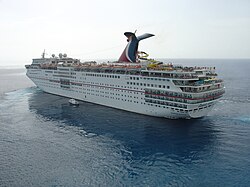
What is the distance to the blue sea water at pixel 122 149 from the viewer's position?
90.5ft

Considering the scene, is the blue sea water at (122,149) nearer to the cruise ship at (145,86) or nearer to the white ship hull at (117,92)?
the white ship hull at (117,92)

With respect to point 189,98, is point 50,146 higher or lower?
lower

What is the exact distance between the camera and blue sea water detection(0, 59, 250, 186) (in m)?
27.6

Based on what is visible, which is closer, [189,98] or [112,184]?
[112,184]

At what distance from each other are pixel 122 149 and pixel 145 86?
1847 centimetres

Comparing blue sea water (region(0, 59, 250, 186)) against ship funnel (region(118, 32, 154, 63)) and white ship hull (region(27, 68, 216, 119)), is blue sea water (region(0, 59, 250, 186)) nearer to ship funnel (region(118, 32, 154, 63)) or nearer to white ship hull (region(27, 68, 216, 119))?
white ship hull (region(27, 68, 216, 119))

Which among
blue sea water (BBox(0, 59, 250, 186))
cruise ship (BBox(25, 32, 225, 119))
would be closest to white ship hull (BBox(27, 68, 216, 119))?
cruise ship (BBox(25, 32, 225, 119))

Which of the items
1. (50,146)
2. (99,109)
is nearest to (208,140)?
(50,146)

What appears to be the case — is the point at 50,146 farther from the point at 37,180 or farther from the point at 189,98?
the point at 189,98

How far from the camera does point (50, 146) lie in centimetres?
3675

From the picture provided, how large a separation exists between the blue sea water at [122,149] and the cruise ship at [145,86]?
8.82 ft

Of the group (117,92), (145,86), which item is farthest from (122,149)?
(117,92)

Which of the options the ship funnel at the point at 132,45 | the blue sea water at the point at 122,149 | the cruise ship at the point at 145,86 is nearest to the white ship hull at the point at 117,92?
the cruise ship at the point at 145,86

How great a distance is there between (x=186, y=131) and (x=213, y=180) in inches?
618
